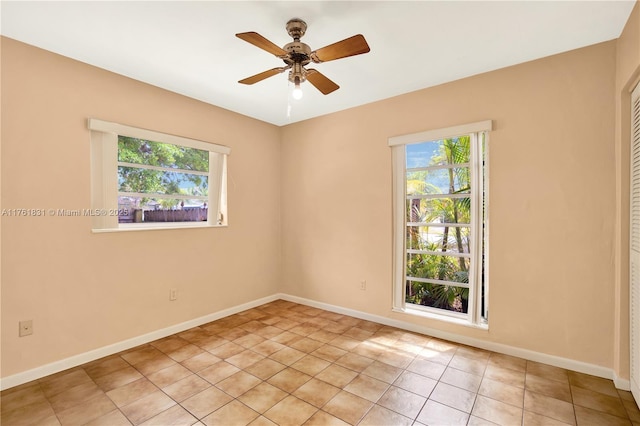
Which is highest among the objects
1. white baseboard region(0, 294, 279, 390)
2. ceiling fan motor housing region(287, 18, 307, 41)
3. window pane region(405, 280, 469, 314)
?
ceiling fan motor housing region(287, 18, 307, 41)

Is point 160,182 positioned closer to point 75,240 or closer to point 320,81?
point 75,240

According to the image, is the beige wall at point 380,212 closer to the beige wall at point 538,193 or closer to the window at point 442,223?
the beige wall at point 538,193

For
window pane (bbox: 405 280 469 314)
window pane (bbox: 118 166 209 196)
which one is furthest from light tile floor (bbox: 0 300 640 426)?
window pane (bbox: 118 166 209 196)

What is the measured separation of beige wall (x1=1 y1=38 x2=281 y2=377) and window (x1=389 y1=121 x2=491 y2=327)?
2.27 metres

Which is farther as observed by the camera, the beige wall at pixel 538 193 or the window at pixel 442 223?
the window at pixel 442 223

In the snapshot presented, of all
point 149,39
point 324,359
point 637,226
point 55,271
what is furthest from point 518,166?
point 55,271

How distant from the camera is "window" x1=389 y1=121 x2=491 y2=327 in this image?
2859mm

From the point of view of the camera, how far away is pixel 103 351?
103 inches

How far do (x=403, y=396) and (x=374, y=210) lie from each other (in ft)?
6.44

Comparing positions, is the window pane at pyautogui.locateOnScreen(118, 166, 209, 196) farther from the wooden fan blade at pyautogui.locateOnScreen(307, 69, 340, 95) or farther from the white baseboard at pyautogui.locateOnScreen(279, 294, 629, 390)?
the white baseboard at pyautogui.locateOnScreen(279, 294, 629, 390)

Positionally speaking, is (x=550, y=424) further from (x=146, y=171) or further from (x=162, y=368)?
(x=146, y=171)

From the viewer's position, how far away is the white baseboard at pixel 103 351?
7.20ft

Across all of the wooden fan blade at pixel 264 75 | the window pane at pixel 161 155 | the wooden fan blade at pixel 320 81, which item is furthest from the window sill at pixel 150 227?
the wooden fan blade at pixel 320 81

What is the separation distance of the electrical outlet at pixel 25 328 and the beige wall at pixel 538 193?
122 inches
